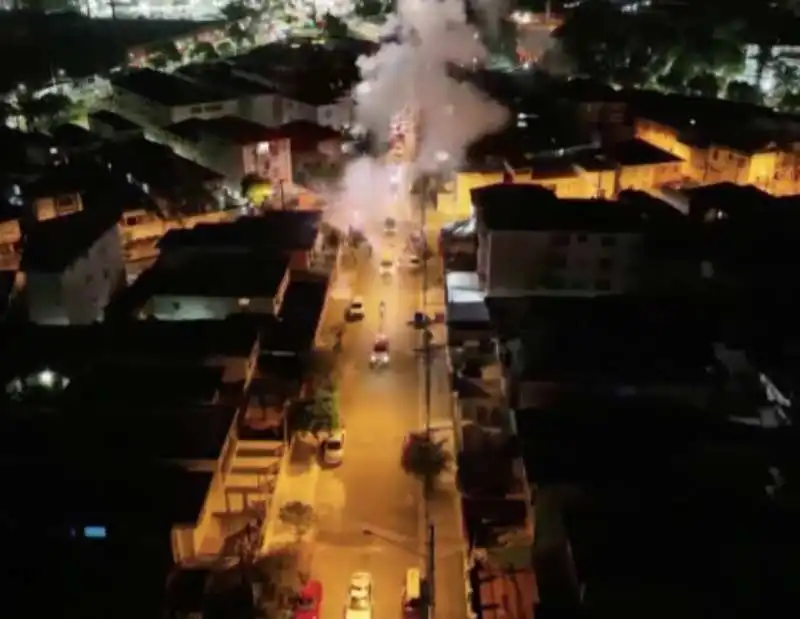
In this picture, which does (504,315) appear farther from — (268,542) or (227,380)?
(268,542)

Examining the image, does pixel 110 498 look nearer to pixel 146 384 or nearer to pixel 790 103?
pixel 146 384

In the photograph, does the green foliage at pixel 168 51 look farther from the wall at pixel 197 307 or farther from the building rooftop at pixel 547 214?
the wall at pixel 197 307

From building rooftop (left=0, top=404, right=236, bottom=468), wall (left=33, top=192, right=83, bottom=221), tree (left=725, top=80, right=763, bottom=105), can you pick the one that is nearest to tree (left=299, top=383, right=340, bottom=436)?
building rooftop (left=0, top=404, right=236, bottom=468)

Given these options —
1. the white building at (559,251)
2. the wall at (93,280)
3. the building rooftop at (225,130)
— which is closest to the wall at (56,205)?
the wall at (93,280)

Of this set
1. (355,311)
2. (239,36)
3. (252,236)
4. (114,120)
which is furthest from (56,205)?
(239,36)

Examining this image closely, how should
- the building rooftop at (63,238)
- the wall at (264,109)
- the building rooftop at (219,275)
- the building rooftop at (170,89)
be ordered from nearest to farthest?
1. the building rooftop at (219,275)
2. the building rooftop at (63,238)
3. the building rooftop at (170,89)
4. the wall at (264,109)

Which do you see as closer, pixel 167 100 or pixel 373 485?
pixel 373 485
